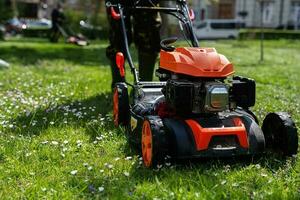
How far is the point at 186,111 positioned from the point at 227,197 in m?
0.83

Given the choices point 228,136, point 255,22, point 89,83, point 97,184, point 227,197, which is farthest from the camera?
point 255,22

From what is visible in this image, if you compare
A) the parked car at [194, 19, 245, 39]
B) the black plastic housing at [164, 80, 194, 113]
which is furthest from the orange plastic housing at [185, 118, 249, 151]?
the parked car at [194, 19, 245, 39]

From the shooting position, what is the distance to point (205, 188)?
3158 millimetres

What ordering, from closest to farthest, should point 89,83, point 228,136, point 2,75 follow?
point 228,136
point 89,83
point 2,75

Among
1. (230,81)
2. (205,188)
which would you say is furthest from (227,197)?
(230,81)

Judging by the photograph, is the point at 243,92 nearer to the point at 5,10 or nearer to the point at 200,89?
the point at 200,89

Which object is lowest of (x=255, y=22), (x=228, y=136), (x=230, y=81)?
(x=255, y=22)

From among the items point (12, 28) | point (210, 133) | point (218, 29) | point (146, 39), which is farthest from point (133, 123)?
point (12, 28)

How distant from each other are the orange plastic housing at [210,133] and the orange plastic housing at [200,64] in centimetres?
36

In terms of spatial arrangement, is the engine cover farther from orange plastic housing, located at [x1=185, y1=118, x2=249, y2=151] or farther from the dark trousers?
the dark trousers

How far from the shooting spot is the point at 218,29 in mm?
35531

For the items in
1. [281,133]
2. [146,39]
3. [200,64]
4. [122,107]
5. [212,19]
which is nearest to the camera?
[200,64]

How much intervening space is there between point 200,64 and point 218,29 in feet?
107

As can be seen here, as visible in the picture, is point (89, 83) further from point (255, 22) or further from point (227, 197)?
point (255, 22)
